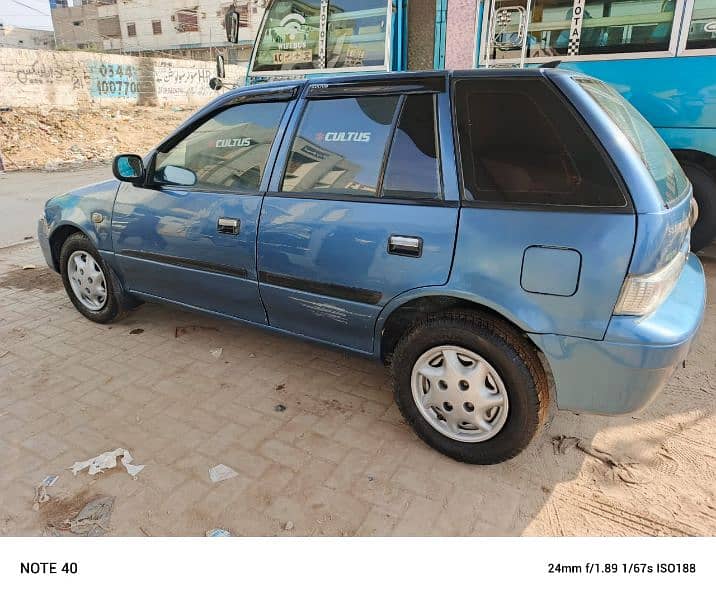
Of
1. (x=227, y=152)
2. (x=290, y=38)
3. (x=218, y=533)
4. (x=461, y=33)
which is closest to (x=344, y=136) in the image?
(x=227, y=152)

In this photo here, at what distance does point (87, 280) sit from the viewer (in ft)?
13.3

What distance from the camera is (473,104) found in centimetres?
238

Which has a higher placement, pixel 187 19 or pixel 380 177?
pixel 187 19

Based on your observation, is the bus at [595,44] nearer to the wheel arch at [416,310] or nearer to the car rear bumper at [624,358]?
the car rear bumper at [624,358]

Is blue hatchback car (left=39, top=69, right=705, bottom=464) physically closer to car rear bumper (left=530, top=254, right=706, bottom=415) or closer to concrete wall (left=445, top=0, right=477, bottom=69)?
car rear bumper (left=530, top=254, right=706, bottom=415)

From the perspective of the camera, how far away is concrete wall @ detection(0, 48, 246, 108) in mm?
17984

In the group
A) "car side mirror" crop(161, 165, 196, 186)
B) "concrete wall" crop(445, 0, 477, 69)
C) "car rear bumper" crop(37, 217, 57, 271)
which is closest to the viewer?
"car side mirror" crop(161, 165, 196, 186)

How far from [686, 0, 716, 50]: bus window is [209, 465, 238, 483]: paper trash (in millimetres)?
4873

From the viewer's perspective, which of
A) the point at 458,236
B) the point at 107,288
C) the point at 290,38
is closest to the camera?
the point at 458,236

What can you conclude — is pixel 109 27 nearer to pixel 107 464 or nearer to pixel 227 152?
pixel 227 152

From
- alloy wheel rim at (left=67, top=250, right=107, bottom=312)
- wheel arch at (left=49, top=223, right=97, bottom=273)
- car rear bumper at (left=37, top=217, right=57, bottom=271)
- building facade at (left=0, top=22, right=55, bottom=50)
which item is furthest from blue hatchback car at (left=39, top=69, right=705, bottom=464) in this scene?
building facade at (left=0, top=22, right=55, bottom=50)

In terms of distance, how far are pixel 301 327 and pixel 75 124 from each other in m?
18.8

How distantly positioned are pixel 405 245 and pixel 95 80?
2285cm

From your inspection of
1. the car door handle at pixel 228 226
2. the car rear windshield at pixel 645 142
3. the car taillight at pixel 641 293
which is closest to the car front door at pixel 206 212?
the car door handle at pixel 228 226
